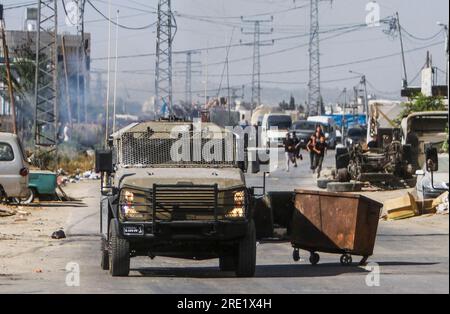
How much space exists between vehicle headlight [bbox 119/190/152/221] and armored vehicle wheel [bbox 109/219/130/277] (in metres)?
0.22

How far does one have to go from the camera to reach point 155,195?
590 inches

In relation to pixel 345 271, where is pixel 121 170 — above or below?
above

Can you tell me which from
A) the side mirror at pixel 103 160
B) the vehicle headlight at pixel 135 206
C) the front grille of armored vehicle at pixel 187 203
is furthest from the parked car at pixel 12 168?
the front grille of armored vehicle at pixel 187 203

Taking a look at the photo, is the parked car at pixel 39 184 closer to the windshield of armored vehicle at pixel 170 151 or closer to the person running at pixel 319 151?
the person running at pixel 319 151

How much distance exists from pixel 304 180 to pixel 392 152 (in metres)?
5.29

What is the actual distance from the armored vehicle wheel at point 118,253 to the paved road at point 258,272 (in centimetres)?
19

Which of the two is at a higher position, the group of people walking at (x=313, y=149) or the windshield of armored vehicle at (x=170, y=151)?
the windshield of armored vehicle at (x=170, y=151)

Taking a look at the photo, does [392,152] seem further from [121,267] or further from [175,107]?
[121,267]

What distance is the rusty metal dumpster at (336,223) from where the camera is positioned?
1689 centimetres

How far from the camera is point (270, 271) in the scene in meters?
16.6

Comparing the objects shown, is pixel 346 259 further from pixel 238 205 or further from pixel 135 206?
pixel 135 206

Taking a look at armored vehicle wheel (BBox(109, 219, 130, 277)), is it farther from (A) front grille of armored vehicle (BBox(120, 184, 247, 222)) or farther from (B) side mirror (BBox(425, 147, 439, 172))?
(B) side mirror (BBox(425, 147, 439, 172))

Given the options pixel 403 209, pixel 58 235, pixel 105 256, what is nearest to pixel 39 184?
pixel 58 235
